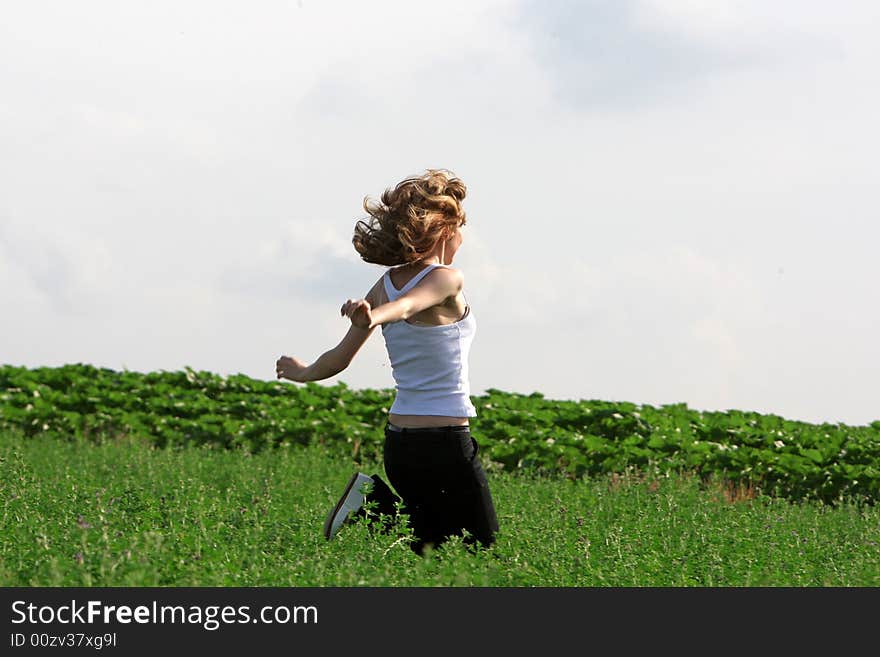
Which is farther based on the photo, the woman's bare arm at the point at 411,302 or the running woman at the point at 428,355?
the running woman at the point at 428,355

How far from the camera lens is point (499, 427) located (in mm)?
11930

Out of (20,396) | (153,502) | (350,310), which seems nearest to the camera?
(350,310)

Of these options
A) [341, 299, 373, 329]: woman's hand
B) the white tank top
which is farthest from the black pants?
[341, 299, 373, 329]: woman's hand

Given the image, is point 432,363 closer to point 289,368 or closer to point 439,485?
point 439,485

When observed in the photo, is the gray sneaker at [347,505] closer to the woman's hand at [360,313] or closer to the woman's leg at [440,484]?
the woman's leg at [440,484]

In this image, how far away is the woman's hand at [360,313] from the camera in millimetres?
4070

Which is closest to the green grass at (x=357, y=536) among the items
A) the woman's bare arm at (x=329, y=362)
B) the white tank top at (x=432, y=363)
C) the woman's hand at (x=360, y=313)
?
the white tank top at (x=432, y=363)

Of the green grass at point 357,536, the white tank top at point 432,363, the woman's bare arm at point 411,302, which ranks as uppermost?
the woman's bare arm at point 411,302

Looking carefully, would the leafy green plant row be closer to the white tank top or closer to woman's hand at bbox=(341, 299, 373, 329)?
the white tank top

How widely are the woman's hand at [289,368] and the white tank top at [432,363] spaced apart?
502mm
